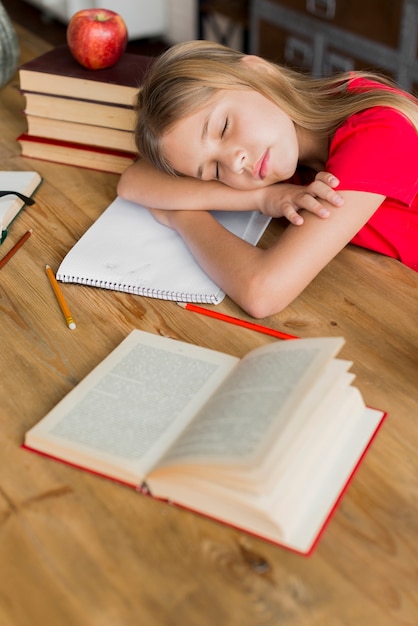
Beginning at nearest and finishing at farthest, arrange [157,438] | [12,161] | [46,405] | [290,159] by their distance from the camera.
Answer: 1. [157,438]
2. [46,405]
3. [290,159]
4. [12,161]

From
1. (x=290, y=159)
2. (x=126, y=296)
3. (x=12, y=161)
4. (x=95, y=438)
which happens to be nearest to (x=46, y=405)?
(x=95, y=438)

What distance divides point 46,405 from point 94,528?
203 millimetres

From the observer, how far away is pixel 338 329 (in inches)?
39.4

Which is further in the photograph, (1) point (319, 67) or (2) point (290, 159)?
(1) point (319, 67)

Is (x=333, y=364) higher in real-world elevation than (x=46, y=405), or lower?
Answer: higher

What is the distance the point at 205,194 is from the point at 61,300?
0.32m

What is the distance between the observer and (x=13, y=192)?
131cm

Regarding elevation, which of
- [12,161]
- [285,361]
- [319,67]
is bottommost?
[319,67]

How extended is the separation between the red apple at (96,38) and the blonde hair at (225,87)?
0.17 meters

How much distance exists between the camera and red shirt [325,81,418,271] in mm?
1112

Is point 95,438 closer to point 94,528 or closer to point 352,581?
point 94,528

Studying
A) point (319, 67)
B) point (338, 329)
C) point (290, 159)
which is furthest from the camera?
point (319, 67)

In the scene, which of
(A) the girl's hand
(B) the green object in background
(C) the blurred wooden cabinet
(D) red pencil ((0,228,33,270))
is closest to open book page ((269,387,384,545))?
(A) the girl's hand

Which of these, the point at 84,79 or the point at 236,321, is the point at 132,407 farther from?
the point at 84,79
